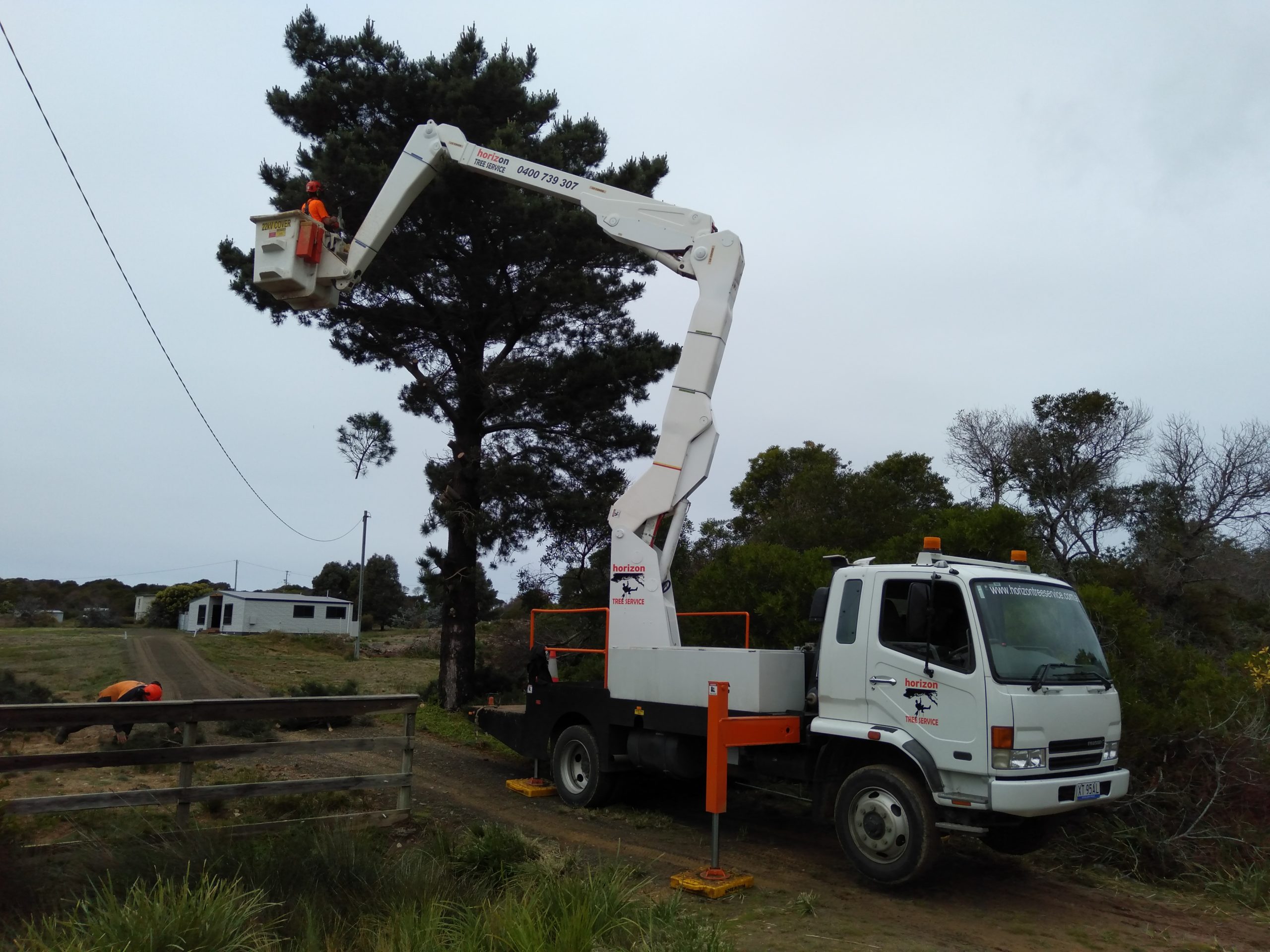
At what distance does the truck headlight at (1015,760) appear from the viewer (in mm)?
6660

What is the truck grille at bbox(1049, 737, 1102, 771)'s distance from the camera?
22.6 ft

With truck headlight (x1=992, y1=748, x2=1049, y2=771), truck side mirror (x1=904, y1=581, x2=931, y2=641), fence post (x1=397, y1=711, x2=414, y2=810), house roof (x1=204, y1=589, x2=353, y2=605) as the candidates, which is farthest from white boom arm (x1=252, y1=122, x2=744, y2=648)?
house roof (x1=204, y1=589, x2=353, y2=605)

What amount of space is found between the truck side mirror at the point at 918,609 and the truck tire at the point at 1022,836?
2.03 metres

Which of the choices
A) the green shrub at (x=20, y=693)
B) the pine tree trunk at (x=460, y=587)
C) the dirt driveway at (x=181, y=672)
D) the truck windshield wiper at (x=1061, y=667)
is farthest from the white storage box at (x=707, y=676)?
the green shrub at (x=20, y=693)

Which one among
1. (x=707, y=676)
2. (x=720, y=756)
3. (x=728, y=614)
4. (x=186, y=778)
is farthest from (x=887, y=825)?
(x=186, y=778)

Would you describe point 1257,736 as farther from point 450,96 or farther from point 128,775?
point 450,96

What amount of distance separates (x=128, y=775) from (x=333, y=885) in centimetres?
510

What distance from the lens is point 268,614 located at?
47562 millimetres

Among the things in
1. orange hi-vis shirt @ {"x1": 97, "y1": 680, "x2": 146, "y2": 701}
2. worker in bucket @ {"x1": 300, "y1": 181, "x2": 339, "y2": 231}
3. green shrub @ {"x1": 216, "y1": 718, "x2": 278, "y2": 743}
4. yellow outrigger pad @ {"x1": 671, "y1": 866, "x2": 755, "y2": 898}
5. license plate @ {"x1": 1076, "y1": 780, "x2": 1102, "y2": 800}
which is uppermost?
worker in bucket @ {"x1": 300, "y1": 181, "x2": 339, "y2": 231}

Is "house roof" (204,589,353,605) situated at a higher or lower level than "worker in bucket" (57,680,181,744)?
higher

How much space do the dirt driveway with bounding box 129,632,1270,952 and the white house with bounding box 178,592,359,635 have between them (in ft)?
123

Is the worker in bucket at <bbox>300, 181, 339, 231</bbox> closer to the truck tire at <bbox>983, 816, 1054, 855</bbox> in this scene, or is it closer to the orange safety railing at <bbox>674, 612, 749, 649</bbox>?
the orange safety railing at <bbox>674, 612, 749, 649</bbox>

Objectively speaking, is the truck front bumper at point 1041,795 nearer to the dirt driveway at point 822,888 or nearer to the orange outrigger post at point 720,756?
the dirt driveway at point 822,888

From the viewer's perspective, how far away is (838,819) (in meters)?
7.49
